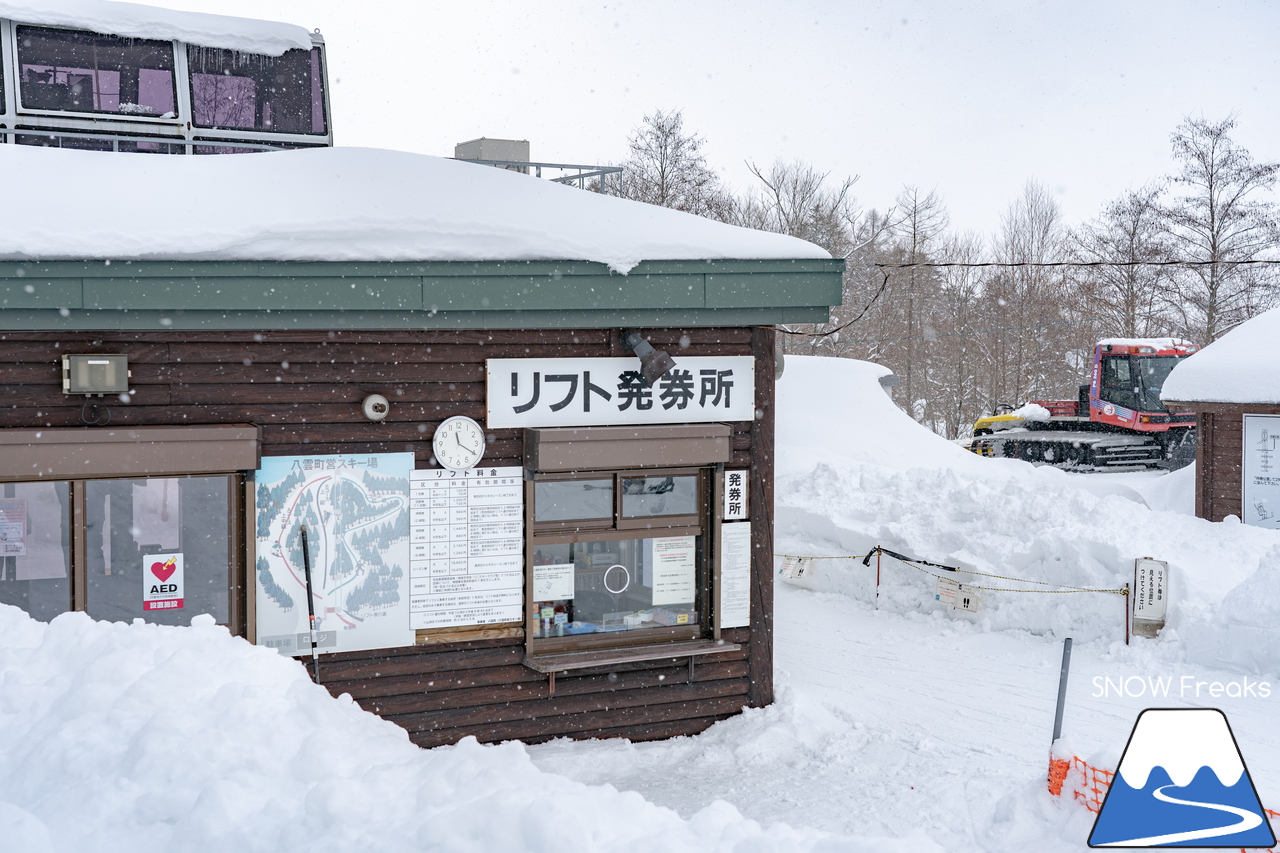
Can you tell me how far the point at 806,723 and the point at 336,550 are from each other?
378cm

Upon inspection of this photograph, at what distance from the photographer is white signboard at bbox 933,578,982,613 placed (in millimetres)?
10711

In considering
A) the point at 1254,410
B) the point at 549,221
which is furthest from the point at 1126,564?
the point at 549,221

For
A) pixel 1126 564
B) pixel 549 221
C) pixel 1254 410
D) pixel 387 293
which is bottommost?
pixel 1126 564

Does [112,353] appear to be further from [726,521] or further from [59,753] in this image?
[726,521]

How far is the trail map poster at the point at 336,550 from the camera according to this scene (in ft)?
22.4

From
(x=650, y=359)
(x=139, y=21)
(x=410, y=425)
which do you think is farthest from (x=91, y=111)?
(x=650, y=359)

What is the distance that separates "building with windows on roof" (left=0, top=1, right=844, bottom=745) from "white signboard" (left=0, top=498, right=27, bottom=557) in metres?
0.04

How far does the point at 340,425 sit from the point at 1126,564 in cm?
785

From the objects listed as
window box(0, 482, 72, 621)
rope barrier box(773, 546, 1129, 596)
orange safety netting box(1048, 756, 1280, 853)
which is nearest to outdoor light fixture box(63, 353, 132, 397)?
window box(0, 482, 72, 621)

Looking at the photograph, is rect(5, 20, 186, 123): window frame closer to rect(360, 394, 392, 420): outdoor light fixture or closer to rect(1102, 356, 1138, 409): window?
rect(360, 394, 392, 420): outdoor light fixture

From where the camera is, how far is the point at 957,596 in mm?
10828

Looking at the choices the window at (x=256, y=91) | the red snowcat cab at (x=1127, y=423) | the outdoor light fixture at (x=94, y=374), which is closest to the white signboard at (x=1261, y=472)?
the red snowcat cab at (x=1127, y=423)

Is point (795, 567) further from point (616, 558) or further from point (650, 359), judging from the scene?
point (650, 359)

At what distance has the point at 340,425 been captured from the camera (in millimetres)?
6969
